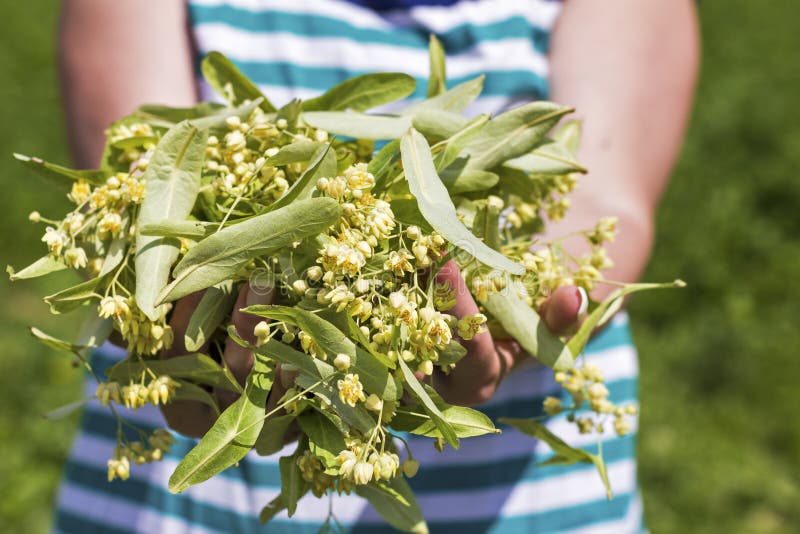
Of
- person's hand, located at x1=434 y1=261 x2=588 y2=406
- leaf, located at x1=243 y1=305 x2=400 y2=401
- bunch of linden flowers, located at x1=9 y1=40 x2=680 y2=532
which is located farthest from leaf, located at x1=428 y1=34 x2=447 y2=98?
leaf, located at x1=243 y1=305 x2=400 y2=401

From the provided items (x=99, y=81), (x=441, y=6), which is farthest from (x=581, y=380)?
(x=99, y=81)

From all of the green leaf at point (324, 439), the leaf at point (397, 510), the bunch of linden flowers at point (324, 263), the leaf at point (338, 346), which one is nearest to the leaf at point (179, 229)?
the bunch of linden flowers at point (324, 263)

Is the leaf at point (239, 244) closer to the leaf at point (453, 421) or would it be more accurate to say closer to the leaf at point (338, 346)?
the leaf at point (338, 346)

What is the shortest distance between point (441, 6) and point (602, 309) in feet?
2.10

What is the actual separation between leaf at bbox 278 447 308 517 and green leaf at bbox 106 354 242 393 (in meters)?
0.09

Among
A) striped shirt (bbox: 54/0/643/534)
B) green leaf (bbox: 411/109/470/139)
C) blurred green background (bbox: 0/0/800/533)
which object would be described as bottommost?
blurred green background (bbox: 0/0/800/533)

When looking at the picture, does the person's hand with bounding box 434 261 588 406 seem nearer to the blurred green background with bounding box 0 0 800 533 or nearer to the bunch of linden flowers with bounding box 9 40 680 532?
the bunch of linden flowers with bounding box 9 40 680 532

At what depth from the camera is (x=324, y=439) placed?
0.83m

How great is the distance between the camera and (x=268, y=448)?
0.93m

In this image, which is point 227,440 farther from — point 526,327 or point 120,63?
point 120,63

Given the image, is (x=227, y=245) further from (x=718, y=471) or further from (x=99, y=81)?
(x=718, y=471)

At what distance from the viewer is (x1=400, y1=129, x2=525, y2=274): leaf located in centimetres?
77

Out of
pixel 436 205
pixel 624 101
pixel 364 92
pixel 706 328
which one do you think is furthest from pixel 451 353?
pixel 706 328

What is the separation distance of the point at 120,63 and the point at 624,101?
76 centimetres
